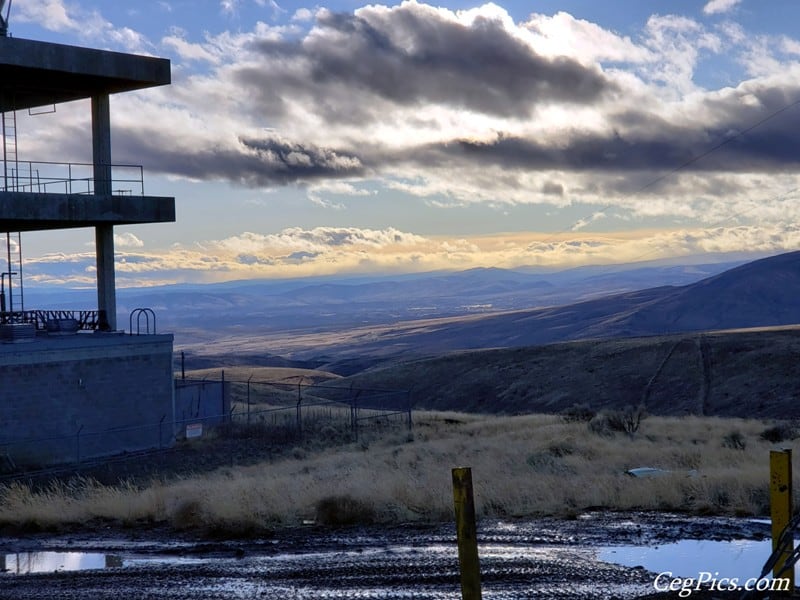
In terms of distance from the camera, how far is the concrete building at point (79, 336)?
99.1 ft

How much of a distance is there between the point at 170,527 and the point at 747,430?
23359mm

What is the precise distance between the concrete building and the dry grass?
4.43 meters

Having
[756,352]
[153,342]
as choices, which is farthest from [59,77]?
[756,352]

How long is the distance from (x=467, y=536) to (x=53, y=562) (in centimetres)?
799

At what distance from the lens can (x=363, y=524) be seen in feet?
48.8

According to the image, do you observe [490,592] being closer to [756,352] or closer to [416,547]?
[416,547]

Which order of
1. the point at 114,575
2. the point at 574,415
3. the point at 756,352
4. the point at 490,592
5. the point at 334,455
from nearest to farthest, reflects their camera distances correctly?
the point at 490,592 < the point at 114,575 < the point at 334,455 < the point at 574,415 < the point at 756,352

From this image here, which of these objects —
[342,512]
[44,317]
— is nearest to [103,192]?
[44,317]

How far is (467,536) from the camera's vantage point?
24.9 ft

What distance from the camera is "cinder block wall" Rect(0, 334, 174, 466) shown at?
97.5ft

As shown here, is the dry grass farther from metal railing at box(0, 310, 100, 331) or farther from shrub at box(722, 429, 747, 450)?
metal railing at box(0, 310, 100, 331)

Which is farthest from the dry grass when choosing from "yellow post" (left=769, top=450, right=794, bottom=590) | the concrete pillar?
the concrete pillar

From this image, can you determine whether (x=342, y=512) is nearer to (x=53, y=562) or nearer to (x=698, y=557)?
(x=53, y=562)

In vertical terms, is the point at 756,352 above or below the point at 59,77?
below
